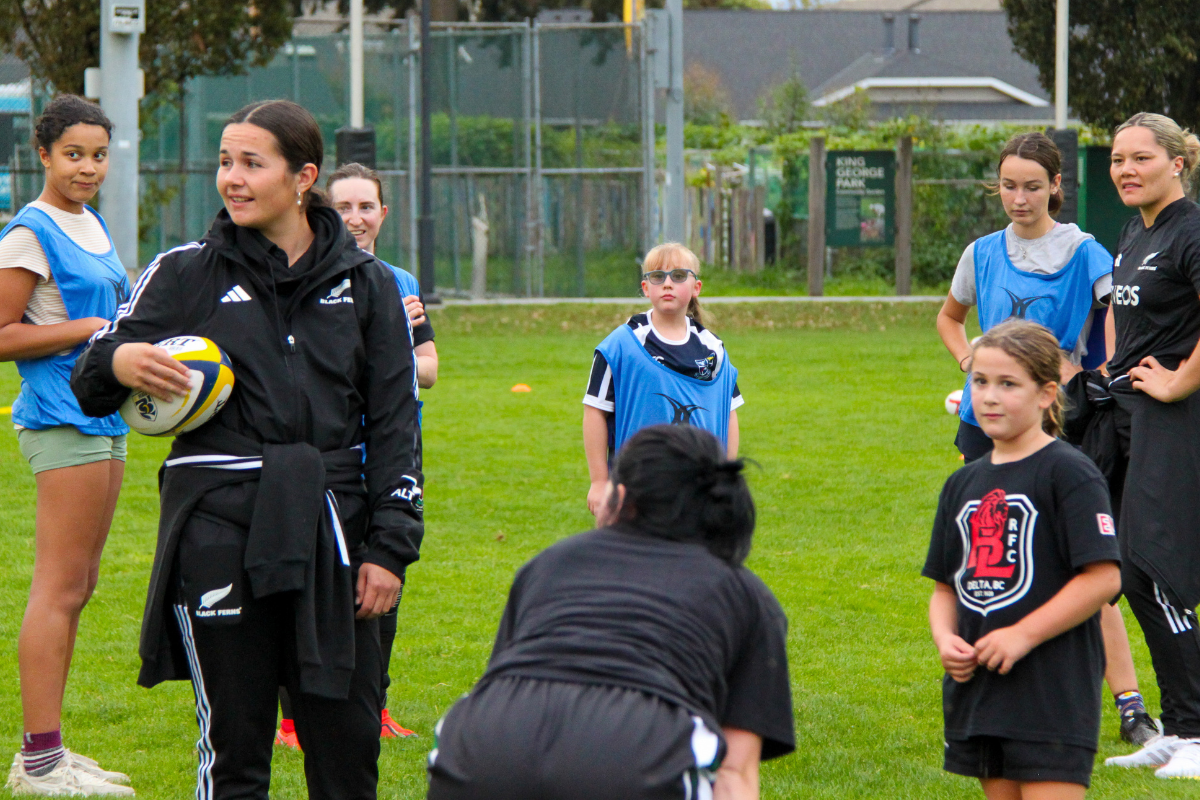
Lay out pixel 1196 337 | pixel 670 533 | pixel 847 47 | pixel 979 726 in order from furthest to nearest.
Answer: pixel 847 47, pixel 1196 337, pixel 979 726, pixel 670 533

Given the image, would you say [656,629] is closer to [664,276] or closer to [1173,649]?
Result: [664,276]

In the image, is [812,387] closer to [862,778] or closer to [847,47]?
[862,778]

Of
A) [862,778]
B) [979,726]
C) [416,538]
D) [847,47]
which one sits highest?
[847,47]

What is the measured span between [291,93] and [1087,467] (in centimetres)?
2433

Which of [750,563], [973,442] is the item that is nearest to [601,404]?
[973,442]

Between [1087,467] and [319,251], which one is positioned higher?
[319,251]

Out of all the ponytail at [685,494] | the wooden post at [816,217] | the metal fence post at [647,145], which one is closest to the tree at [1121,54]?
→ the wooden post at [816,217]

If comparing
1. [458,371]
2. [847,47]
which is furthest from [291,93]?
[847,47]

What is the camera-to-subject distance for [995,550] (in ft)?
11.6

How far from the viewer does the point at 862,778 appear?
15.9ft

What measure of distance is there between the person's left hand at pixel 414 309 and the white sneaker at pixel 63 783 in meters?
1.82

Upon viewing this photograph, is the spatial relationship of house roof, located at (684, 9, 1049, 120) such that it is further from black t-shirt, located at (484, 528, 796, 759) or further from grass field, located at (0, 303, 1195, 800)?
black t-shirt, located at (484, 528, 796, 759)

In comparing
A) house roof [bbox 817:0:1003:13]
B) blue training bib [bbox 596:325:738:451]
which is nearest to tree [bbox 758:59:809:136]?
house roof [bbox 817:0:1003:13]

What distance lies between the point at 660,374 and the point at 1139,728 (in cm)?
213
